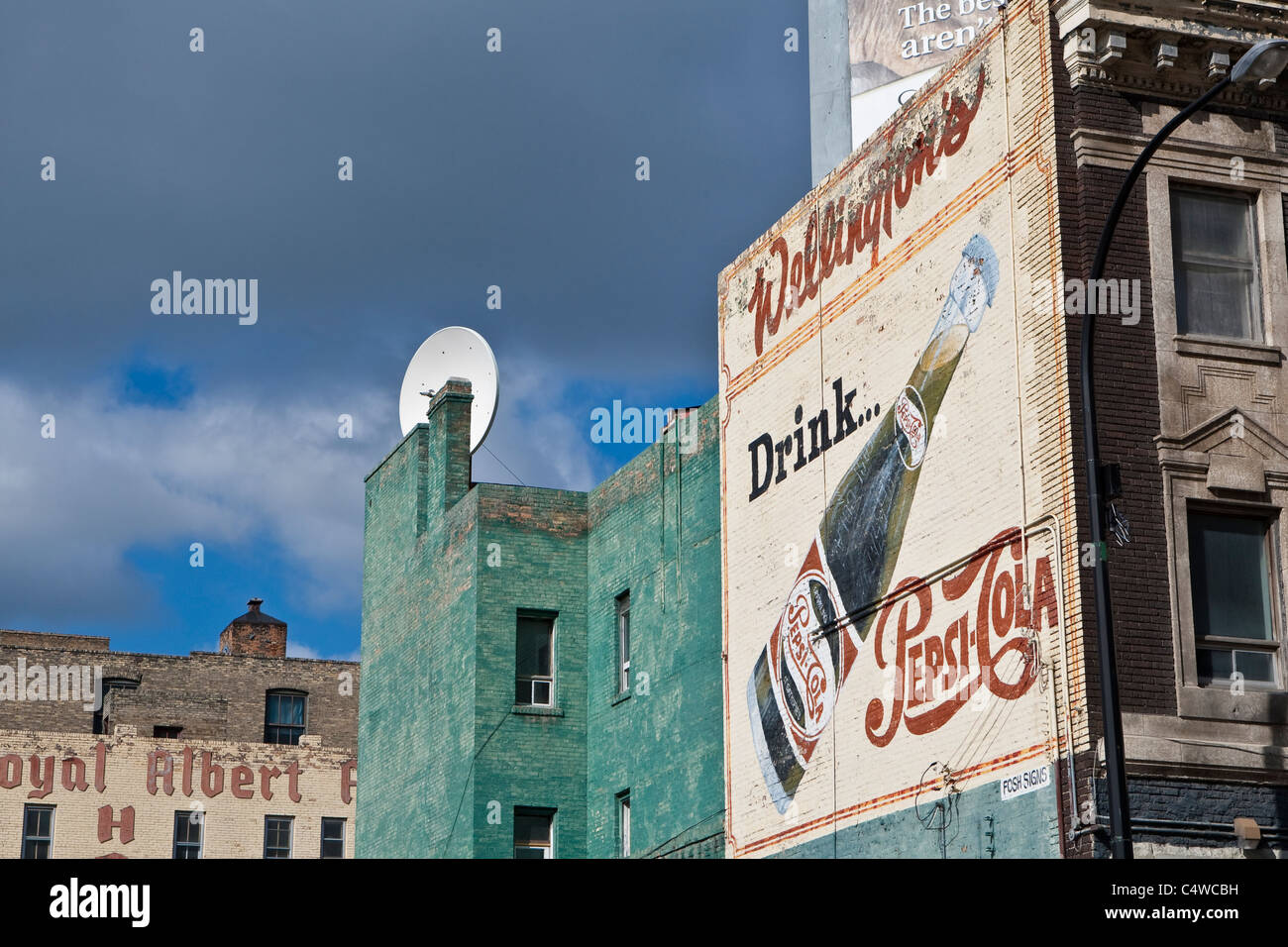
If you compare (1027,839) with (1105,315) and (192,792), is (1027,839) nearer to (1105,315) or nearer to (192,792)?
(1105,315)

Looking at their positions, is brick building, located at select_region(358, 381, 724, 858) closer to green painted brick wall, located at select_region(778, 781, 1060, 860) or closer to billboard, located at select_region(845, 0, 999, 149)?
green painted brick wall, located at select_region(778, 781, 1060, 860)

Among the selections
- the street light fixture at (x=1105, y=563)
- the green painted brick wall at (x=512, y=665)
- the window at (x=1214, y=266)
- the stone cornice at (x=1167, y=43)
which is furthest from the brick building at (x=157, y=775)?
the street light fixture at (x=1105, y=563)

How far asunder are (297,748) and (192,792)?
11.4ft

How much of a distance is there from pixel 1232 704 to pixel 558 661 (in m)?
16.5

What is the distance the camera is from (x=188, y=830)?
5638 cm

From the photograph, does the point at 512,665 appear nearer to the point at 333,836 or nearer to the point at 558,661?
the point at 558,661

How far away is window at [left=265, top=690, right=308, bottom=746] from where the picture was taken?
223 ft

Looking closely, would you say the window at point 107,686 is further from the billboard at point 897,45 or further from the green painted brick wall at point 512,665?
the billboard at point 897,45

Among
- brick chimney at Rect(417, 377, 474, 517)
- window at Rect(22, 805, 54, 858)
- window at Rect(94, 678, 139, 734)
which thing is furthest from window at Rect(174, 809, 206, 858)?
brick chimney at Rect(417, 377, 474, 517)

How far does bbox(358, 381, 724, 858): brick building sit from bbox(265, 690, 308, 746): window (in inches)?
1160

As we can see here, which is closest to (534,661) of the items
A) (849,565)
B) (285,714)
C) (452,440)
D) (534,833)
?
(534,833)

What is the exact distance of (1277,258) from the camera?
78.0 feet

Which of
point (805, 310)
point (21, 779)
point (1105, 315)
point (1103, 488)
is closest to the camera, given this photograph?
point (1103, 488)
